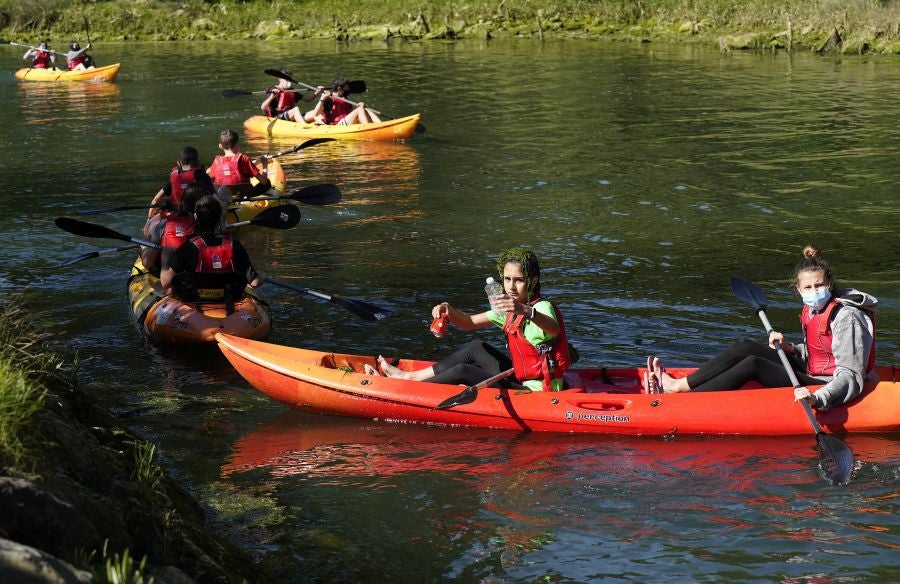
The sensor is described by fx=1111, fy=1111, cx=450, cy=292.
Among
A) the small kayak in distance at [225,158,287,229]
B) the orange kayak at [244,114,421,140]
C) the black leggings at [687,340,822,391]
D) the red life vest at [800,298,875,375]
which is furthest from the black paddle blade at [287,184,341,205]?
the orange kayak at [244,114,421,140]

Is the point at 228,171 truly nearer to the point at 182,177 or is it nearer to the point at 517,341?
the point at 182,177

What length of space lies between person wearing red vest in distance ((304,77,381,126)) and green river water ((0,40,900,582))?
566 mm

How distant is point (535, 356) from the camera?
7.09m

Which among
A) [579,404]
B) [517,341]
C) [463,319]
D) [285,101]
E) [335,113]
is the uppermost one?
[285,101]

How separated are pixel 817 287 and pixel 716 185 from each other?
7.89 metres

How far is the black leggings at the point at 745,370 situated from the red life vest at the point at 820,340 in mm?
94

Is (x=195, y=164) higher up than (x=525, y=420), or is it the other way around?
(x=195, y=164)

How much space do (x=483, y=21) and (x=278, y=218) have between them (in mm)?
28236

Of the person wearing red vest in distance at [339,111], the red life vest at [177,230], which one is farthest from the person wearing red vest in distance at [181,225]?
the person wearing red vest in distance at [339,111]

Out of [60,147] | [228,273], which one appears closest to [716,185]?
[228,273]

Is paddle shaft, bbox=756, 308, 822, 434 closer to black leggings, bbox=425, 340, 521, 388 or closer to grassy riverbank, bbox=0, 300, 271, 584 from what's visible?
black leggings, bbox=425, 340, 521, 388

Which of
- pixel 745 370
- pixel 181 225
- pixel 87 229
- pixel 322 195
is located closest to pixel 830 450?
pixel 745 370

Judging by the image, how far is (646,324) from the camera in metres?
9.17

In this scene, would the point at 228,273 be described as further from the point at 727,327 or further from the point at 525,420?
the point at 727,327
